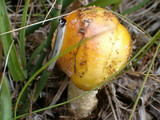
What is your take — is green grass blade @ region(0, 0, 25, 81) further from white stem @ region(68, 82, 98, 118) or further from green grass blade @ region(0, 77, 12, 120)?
white stem @ region(68, 82, 98, 118)

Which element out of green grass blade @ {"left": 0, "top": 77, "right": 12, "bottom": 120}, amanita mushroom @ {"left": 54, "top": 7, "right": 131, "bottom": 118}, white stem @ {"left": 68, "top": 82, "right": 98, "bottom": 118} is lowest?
white stem @ {"left": 68, "top": 82, "right": 98, "bottom": 118}

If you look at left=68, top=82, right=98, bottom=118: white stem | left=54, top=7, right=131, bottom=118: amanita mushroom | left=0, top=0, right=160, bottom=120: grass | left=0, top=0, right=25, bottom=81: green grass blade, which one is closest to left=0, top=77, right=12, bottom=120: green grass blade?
left=0, top=0, right=160, bottom=120: grass

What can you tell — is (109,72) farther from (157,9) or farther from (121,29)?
(157,9)

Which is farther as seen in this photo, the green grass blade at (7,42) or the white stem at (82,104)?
the white stem at (82,104)

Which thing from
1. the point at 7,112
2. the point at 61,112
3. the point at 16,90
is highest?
the point at 7,112

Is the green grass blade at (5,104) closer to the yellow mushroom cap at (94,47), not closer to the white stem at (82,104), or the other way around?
the yellow mushroom cap at (94,47)

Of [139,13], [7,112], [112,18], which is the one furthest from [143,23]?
[7,112]

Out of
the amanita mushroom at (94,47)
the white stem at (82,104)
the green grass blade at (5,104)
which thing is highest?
the amanita mushroom at (94,47)

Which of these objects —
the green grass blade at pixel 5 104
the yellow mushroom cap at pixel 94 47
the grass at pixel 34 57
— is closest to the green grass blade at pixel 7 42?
the grass at pixel 34 57

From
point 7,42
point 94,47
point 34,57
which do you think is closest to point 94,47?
point 94,47
